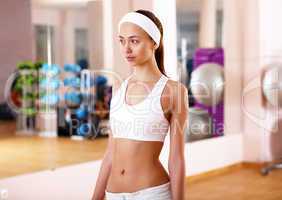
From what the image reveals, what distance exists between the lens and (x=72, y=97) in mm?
4285

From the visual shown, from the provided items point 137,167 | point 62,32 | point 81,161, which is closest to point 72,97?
point 62,32

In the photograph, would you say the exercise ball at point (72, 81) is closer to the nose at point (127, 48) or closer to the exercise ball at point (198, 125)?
the exercise ball at point (198, 125)

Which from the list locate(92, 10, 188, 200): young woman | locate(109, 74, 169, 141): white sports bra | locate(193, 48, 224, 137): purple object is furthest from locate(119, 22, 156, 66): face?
locate(193, 48, 224, 137): purple object

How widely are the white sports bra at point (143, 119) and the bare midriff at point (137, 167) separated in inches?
0.9

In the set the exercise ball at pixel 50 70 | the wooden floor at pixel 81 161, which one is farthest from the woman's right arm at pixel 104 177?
the exercise ball at pixel 50 70

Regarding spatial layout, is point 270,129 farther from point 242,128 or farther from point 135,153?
point 135,153

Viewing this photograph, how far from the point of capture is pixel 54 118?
13.4 ft

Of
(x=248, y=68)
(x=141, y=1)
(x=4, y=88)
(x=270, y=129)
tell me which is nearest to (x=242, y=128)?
(x=270, y=129)

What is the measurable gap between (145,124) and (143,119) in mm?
20

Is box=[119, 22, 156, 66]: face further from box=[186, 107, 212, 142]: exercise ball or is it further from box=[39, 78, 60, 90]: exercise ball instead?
box=[186, 107, 212, 142]: exercise ball

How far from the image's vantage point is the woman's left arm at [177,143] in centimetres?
161

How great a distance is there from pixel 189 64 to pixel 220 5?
68cm

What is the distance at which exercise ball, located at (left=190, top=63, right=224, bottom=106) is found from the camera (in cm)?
496

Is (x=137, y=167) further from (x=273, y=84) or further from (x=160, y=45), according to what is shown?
(x=273, y=84)
